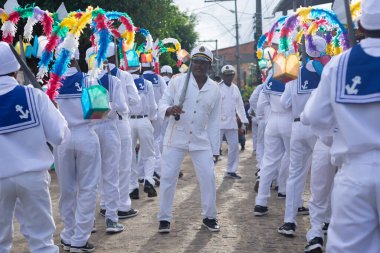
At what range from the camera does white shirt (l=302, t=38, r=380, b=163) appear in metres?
3.48

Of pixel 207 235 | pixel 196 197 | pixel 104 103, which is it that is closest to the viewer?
pixel 104 103

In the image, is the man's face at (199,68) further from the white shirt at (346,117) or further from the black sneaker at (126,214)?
the white shirt at (346,117)

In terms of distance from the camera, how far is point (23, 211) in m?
4.68

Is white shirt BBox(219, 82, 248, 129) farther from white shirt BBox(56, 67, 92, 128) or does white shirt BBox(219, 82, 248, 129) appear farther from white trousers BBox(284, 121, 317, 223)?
white shirt BBox(56, 67, 92, 128)

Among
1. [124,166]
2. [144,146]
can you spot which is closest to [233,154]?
[144,146]

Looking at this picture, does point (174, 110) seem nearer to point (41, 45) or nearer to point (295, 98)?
point (295, 98)

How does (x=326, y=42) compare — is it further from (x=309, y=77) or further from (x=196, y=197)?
(x=196, y=197)

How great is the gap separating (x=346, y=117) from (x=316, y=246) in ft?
9.24

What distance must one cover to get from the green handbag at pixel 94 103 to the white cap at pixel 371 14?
292 cm

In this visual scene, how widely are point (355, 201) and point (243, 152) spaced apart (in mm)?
13823

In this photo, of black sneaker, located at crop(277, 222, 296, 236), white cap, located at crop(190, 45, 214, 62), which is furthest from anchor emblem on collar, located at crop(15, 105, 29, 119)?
black sneaker, located at crop(277, 222, 296, 236)

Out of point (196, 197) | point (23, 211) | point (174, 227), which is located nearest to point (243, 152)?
point (196, 197)

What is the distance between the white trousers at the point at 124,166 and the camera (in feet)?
26.3

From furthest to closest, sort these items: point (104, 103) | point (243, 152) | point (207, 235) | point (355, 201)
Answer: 1. point (243, 152)
2. point (207, 235)
3. point (104, 103)
4. point (355, 201)
